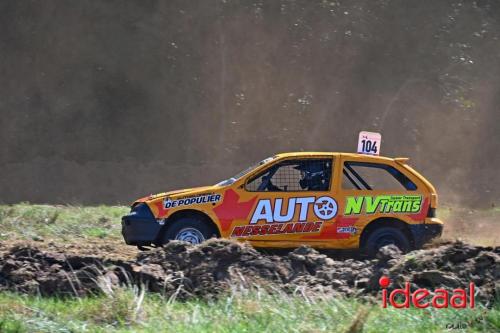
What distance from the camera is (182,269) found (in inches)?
361

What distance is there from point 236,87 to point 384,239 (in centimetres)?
1529

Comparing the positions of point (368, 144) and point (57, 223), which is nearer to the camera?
point (368, 144)

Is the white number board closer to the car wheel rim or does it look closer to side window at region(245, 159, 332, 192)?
side window at region(245, 159, 332, 192)

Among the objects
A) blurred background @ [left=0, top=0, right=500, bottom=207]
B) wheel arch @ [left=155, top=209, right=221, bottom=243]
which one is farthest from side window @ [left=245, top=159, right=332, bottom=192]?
blurred background @ [left=0, top=0, right=500, bottom=207]

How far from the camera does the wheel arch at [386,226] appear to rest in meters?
11.6

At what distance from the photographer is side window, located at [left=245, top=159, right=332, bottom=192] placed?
11516 millimetres

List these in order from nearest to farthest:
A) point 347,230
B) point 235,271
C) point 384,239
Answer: point 235,271 → point 347,230 → point 384,239

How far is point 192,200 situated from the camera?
37.3ft

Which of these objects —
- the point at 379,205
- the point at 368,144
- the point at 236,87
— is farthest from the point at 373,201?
the point at 236,87

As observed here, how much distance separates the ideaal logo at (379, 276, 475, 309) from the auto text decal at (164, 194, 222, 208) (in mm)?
3796

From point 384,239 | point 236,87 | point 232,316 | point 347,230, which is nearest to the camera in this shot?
point 232,316

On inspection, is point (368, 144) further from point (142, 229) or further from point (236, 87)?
point (236, 87)

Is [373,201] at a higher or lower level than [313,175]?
lower

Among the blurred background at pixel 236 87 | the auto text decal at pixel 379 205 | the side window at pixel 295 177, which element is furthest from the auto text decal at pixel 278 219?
the blurred background at pixel 236 87
